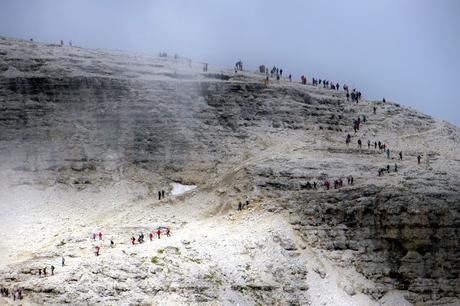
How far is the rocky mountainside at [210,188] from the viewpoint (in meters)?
47.5

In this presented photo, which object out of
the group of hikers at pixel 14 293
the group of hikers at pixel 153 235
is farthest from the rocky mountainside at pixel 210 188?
the group of hikers at pixel 153 235

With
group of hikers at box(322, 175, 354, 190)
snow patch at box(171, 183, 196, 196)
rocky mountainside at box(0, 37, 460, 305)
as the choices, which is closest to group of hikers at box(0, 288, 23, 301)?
rocky mountainside at box(0, 37, 460, 305)

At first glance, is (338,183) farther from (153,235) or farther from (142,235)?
(142,235)

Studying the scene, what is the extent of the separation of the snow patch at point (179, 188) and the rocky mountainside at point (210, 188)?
0.57 m

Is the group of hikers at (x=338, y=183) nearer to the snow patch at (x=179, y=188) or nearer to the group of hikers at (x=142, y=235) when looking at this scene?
the snow patch at (x=179, y=188)

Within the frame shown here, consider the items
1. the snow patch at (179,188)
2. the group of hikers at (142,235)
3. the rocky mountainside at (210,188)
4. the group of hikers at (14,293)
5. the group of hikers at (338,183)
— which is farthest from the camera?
the snow patch at (179,188)

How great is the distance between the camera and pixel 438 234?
53.5 meters

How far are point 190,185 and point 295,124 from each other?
16.6m

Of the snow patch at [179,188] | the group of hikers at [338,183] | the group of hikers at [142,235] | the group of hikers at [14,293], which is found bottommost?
the group of hikers at [14,293]

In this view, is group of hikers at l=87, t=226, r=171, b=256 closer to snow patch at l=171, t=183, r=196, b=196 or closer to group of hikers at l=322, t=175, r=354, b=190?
snow patch at l=171, t=183, r=196, b=196

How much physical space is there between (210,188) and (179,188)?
3.79m

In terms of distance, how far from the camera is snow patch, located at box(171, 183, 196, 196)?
62.6 meters

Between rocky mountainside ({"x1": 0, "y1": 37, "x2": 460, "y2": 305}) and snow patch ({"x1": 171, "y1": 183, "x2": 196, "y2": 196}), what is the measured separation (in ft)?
1.88

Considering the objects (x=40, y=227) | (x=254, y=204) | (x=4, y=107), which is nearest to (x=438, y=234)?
(x=254, y=204)
